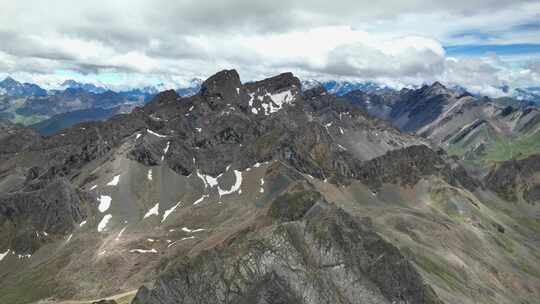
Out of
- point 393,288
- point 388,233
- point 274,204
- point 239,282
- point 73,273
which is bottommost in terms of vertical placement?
point 73,273

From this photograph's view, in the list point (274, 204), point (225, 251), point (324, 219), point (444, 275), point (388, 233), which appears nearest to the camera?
point (225, 251)

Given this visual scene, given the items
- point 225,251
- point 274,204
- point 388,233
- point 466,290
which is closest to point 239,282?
point 225,251

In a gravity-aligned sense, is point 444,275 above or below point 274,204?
below

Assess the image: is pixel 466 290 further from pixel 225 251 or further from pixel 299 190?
pixel 225 251

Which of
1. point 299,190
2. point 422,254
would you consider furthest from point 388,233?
point 299,190

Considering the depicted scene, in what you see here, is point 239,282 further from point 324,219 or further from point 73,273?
point 73,273

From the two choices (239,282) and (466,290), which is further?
(466,290)

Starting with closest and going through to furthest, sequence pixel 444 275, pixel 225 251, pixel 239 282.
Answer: pixel 239 282
pixel 225 251
pixel 444 275
